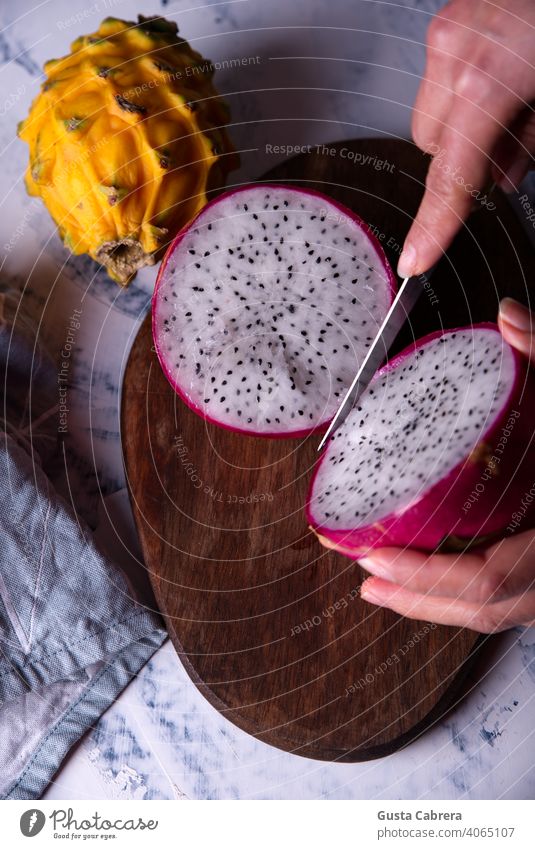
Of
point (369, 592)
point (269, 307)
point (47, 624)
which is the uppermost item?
point (269, 307)

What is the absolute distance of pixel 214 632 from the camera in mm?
934

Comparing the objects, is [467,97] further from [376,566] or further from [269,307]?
[376,566]

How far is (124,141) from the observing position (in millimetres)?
903

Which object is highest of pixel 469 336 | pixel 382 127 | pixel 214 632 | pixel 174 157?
pixel 174 157

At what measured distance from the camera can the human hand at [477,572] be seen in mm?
806

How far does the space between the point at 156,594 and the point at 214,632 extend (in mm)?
75

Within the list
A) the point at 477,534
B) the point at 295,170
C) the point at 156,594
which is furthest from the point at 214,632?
the point at 295,170

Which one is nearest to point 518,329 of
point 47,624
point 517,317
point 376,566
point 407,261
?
point 517,317

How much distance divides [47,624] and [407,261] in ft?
1.78

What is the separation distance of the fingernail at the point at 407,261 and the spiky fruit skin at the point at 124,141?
9.1 inches

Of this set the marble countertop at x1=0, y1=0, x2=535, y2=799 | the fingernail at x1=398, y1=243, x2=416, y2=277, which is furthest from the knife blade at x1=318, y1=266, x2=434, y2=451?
the marble countertop at x1=0, y1=0, x2=535, y2=799

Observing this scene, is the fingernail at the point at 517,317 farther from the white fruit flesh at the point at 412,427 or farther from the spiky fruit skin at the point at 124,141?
the spiky fruit skin at the point at 124,141

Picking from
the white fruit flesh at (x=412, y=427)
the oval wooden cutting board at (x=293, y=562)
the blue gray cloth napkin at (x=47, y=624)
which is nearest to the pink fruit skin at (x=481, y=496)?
the white fruit flesh at (x=412, y=427)

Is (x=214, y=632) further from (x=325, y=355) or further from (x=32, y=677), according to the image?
(x=325, y=355)
